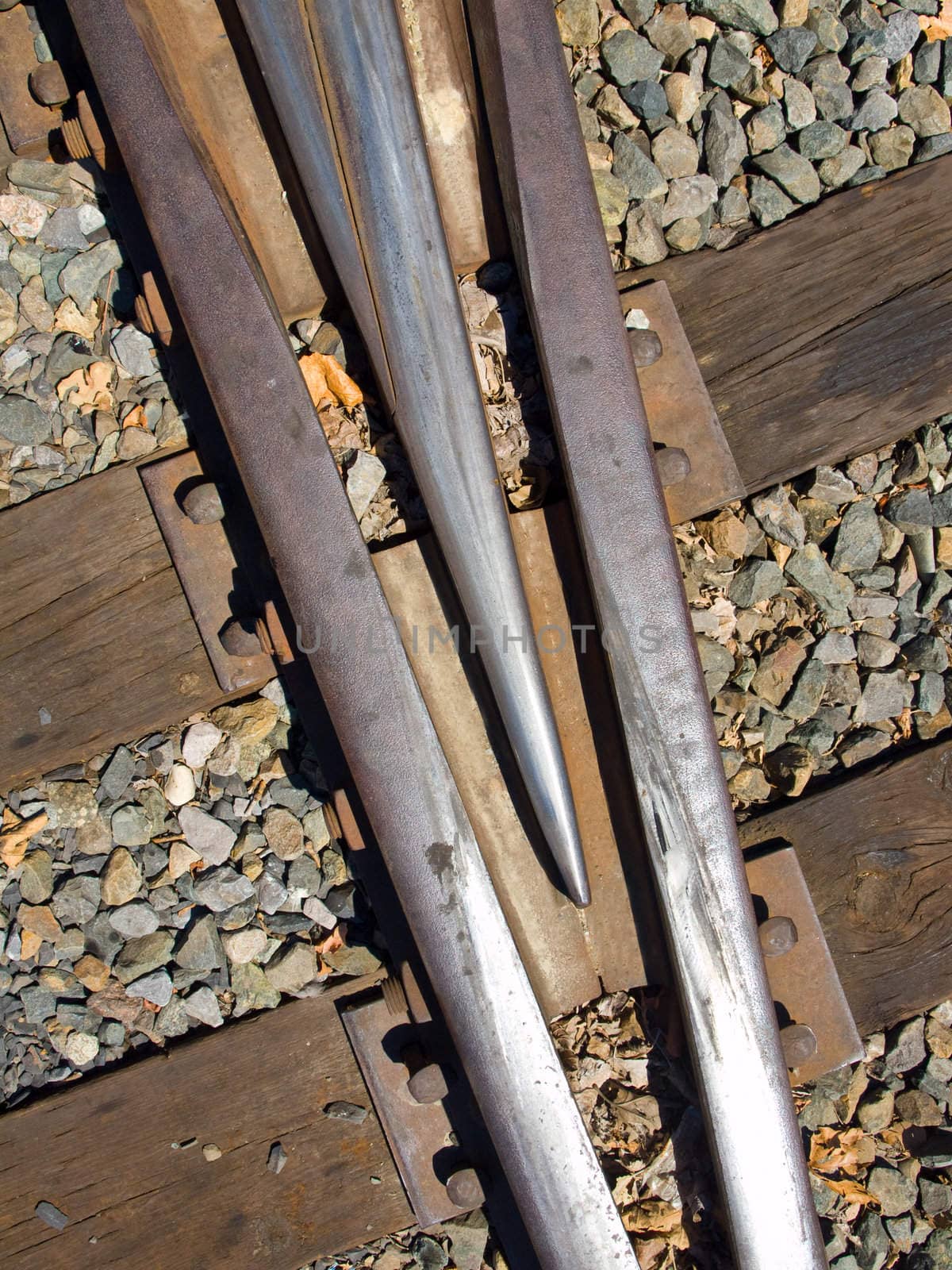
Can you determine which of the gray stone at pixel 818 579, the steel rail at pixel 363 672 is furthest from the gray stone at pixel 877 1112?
the gray stone at pixel 818 579

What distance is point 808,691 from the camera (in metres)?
2.58

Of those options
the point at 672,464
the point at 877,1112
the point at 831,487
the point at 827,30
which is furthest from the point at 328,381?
the point at 877,1112

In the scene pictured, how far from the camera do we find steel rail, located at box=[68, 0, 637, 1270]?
2.11m

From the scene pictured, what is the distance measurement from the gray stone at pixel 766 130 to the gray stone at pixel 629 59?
0.30 m

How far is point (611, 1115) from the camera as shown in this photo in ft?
7.91

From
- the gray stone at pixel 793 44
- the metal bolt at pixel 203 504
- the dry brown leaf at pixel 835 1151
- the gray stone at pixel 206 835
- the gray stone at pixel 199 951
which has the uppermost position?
the gray stone at pixel 793 44

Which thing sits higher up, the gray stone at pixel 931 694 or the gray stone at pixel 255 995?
the gray stone at pixel 931 694

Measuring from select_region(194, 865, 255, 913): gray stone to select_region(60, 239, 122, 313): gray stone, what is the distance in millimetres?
1522

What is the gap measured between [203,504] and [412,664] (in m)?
0.64

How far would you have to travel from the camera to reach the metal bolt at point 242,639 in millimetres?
2365

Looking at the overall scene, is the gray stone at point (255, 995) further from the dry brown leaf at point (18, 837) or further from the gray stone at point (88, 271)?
the gray stone at point (88, 271)

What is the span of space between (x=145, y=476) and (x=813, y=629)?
1762 millimetres

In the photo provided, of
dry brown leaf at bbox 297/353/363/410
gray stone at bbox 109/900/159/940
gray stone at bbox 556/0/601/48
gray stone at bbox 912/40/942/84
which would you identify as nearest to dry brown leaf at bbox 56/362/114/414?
dry brown leaf at bbox 297/353/363/410

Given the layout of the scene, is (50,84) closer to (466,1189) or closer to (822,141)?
(822,141)
